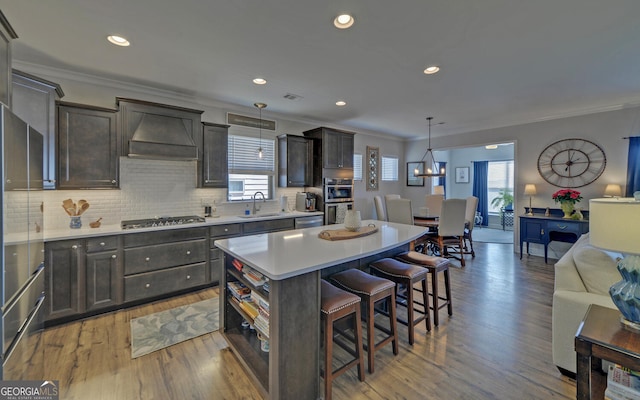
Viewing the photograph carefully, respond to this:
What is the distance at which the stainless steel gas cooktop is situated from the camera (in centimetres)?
326

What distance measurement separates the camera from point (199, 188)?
13.4 feet

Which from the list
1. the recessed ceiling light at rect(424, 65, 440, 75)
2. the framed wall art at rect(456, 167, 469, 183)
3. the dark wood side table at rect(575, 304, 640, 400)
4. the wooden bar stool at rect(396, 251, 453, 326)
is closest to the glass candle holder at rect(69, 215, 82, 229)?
the wooden bar stool at rect(396, 251, 453, 326)

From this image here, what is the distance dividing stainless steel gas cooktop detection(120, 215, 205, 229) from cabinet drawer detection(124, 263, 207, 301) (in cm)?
57

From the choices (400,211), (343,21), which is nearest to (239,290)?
(343,21)

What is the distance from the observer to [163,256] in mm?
3289

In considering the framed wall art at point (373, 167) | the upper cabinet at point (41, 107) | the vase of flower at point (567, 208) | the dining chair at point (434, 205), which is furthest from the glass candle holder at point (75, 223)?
the vase of flower at point (567, 208)

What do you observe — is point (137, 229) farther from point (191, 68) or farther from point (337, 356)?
point (337, 356)

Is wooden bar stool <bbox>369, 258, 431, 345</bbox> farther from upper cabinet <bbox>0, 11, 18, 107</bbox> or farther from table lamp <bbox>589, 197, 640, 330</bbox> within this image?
upper cabinet <bbox>0, 11, 18, 107</bbox>

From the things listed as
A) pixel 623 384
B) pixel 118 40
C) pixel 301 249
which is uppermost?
pixel 118 40

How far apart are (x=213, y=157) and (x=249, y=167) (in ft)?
2.35

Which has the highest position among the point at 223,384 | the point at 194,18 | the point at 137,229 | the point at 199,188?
the point at 194,18

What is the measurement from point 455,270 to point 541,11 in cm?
363

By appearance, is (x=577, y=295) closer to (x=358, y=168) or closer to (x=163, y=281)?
(x=163, y=281)

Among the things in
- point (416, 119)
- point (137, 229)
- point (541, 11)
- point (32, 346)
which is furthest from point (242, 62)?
point (416, 119)
